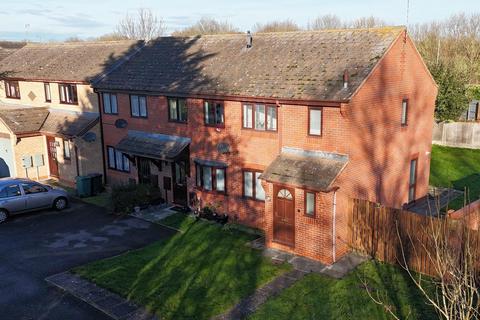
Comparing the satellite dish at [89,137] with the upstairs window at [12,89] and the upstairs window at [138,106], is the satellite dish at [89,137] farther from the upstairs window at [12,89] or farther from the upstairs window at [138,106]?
the upstairs window at [12,89]

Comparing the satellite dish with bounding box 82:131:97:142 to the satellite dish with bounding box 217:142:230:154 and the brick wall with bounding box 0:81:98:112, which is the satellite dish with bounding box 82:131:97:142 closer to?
the brick wall with bounding box 0:81:98:112

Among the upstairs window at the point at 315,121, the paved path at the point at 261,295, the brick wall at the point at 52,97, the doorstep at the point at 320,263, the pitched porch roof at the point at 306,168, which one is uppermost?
the brick wall at the point at 52,97

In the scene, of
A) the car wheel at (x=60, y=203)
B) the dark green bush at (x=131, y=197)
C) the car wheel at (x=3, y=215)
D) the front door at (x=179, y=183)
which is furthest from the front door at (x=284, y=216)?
the car wheel at (x=3, y=215)

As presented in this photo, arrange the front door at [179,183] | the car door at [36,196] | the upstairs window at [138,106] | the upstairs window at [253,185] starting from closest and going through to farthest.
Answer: the upstairs window at [253,185] < the car door at [36,196] < the front door at [179,183] < the upstairs window at [138,106]

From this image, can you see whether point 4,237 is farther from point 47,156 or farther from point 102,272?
point 47,156

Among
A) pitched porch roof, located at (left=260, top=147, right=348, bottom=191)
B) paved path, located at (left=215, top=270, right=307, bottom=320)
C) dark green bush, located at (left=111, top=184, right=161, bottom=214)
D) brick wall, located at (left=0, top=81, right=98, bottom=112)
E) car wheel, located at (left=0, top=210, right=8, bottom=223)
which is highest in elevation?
brick wall, located at (left=0, top=81, right=98, bottom=112)

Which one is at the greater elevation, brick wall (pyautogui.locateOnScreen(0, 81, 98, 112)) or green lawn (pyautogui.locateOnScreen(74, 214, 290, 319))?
brick wall (pyautogui.locateOnScreen(0, 81, 98, 112))

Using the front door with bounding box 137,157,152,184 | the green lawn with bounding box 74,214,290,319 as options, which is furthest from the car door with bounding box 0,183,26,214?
the green lawn with bounding box 74,214,290,319
